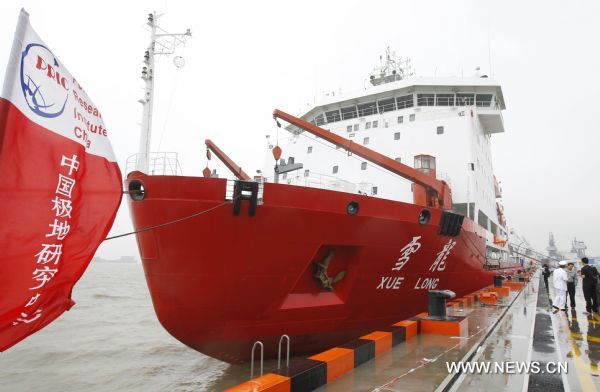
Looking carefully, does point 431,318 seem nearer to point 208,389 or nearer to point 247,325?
point 247,325

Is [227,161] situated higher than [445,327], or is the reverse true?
[227,161]

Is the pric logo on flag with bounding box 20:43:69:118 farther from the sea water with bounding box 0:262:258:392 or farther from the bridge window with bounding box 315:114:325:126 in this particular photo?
the bridge window with bounding box 315:114:325:126

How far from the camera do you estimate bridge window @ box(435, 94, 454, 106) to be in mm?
14148

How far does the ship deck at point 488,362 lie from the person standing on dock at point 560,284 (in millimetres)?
1183

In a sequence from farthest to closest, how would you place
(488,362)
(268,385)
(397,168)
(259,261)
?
1. (397,168)
2. (259,261)
3. (488,362)
4. (268,385)

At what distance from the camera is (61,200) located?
2568mm

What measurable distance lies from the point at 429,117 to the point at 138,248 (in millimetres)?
10408

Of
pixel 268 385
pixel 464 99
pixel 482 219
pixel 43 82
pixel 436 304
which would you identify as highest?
pixel 464 99

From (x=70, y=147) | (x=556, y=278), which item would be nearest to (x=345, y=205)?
(x=70, y=147)

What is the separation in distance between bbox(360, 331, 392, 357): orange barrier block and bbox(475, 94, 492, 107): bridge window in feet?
40.6

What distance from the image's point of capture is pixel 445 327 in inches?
266

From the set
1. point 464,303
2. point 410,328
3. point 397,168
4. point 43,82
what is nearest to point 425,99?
point 397,168

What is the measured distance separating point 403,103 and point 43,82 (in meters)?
13.4

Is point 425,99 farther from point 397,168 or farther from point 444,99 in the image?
point 397,168
